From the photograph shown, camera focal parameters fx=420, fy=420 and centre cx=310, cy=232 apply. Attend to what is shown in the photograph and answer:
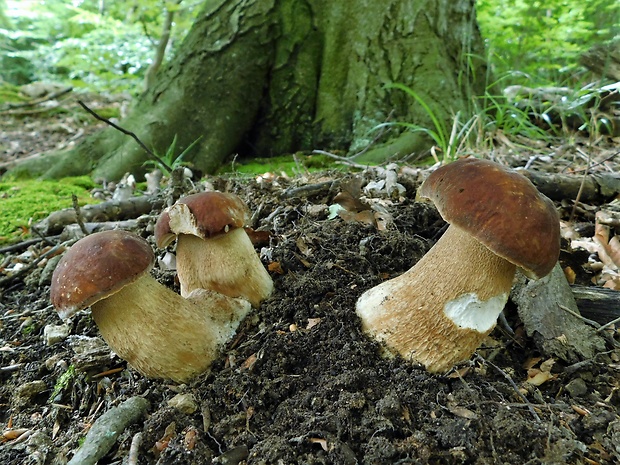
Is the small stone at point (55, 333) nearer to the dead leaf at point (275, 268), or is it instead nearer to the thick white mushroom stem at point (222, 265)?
the thick white mushroom stem at point (222, 265)

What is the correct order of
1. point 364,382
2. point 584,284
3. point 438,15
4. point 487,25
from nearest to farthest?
point 364,382, point 584,284, point 438,15, point 487,25

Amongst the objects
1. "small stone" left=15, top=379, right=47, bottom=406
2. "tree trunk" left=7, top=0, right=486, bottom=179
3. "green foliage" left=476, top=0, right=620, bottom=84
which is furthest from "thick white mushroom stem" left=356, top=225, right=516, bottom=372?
"green foliage" left=476, top=0, right=620, bottom=84

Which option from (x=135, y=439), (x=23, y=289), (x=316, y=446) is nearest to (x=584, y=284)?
(x=316, y=446)

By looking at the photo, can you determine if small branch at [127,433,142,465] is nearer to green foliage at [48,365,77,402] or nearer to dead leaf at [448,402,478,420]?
green foliage at [48,365,77,402]

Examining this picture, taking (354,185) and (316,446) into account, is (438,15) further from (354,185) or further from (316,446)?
(316,446)

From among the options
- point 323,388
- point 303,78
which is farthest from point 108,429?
point 303,78
